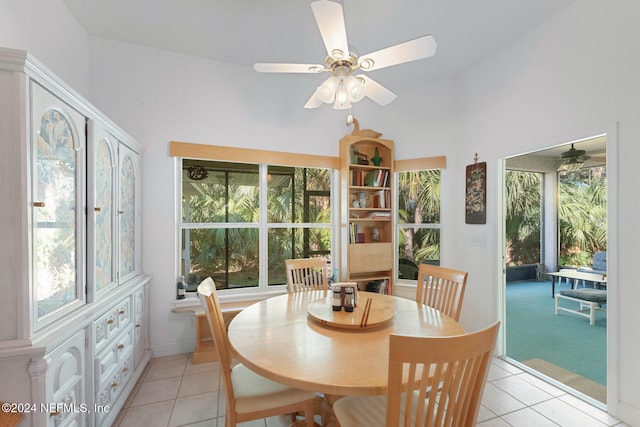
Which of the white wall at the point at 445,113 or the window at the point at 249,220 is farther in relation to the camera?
the window at the point at 249,220

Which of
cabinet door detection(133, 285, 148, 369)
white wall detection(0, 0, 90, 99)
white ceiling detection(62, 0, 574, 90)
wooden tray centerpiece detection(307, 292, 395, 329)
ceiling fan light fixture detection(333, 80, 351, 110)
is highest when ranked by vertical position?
white ceiling detection(62, 0, 574, 90)

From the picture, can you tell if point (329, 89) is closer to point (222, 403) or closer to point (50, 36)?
point (50, 36)

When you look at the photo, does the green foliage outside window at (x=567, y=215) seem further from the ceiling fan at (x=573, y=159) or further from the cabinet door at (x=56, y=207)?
the cabinet door at (x=56, y=207)

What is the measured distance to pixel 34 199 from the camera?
1269 mm

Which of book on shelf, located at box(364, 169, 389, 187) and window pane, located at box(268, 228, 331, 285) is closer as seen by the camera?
window pane, located at box(268, 228, 331, 285)

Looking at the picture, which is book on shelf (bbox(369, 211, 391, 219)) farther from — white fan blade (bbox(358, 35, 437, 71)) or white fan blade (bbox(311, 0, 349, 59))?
white fan blade (bbox(311, 0, 349, 59))

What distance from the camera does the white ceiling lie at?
225cm

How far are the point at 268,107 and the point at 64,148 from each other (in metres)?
2.17

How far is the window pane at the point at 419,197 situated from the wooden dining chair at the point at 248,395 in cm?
273

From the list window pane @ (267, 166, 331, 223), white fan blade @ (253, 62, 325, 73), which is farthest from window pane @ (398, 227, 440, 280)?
white fan blade @ (253, 62, 325, 73)

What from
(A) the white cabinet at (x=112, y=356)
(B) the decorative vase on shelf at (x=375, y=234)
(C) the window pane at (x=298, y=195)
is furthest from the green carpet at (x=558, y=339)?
(A) the white cabinet at (x=112, y=356)

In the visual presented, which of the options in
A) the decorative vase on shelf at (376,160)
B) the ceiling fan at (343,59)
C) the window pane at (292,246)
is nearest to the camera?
the ceiling fan at (343,59)

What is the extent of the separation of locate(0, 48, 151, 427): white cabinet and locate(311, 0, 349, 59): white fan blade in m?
1.30

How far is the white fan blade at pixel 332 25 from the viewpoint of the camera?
4.38ft
